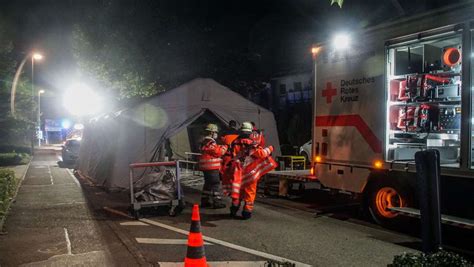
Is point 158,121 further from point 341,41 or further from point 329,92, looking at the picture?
point 341,41

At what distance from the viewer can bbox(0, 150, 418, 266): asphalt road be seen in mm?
6031

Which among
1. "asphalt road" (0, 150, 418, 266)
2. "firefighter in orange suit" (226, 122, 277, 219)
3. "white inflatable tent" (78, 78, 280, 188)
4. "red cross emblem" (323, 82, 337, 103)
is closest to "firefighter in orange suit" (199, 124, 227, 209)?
"asphalt road" (0, 150, 418, 266)

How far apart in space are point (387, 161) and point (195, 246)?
4.15 meters

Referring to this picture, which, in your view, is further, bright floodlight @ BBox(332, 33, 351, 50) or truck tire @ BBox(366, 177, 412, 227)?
bright floodlight @ BBox(332, 33, 351, 50)

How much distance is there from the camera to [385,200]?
7.90 meters

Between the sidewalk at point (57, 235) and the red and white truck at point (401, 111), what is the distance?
4.16 meters

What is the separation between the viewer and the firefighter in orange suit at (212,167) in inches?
384

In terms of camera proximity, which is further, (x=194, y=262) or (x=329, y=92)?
(x=329, y=92)

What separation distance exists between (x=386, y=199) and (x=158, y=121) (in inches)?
278

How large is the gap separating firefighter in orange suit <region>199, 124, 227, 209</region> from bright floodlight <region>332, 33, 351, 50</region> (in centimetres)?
301

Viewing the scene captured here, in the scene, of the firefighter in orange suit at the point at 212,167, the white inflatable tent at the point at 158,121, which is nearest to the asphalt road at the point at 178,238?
the firefighter in orange suit at the point at 212,167

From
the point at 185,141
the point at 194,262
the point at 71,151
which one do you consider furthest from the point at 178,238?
the point at 71,151

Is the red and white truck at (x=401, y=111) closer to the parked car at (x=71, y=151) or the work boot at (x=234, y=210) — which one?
the work boot at (x=234, y=210)

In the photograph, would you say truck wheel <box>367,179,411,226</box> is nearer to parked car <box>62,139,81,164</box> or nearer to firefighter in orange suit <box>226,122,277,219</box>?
firefighter in orange suit <box>226,122,277,219</box>
